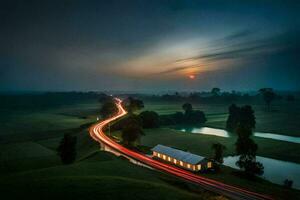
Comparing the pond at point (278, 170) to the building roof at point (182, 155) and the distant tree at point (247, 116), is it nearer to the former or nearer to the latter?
the building roof at point (182, 155)

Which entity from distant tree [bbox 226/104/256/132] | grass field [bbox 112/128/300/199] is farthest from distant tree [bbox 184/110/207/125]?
grass field [bbox 112/128/300/199]

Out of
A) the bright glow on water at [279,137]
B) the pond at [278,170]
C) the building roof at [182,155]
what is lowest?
the pond at [278,170]

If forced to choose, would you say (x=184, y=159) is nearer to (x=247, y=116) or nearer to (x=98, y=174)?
(x=98, y=174)

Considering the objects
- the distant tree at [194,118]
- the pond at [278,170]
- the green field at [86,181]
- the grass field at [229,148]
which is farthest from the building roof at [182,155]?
the distant tree at [194,118]

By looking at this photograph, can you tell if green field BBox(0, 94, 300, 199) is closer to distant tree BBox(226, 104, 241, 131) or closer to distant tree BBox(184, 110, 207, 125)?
distant tree BBox(226, 104, 241, 131)

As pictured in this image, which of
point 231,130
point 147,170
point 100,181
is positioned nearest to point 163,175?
point 147,170

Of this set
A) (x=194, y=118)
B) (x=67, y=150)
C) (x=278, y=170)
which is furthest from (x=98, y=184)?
(x=194, y=118)
